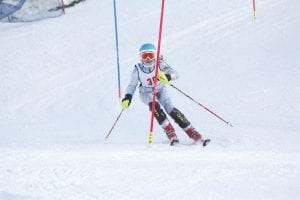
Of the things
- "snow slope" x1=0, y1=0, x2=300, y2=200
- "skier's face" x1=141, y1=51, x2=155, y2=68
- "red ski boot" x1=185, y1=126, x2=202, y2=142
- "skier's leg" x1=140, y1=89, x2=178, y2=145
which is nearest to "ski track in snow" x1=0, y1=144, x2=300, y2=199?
"snow slope" x1=0, y1=0, x2=300, y2=200

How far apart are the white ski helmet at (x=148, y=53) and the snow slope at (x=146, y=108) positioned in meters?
1.17

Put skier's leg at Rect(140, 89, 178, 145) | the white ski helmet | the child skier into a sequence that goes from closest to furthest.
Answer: skier's leg at Rect(140, 89, 178, 145) < the child skier < the white ski helmet

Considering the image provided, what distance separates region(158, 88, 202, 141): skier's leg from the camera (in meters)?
7.27

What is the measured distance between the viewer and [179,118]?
24.3 feet

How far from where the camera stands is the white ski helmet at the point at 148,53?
7.70 meters

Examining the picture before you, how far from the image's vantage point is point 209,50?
1325cm

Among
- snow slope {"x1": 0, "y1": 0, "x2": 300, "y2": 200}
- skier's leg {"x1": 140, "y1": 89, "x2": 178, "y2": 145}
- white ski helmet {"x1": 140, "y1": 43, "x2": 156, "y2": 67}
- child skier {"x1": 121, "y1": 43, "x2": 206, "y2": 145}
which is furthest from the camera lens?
white ski helmet {"x1": 140, "y1": 43, "x2": 156, "y2": 67}

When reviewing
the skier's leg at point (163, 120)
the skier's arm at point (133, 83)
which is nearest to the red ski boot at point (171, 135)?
the skier's leg at point (163, 120)

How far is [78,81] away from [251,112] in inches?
173

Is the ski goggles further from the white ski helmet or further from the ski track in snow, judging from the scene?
the ski track in snow

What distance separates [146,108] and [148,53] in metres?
2.73

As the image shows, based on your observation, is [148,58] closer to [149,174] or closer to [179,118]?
[179,118]

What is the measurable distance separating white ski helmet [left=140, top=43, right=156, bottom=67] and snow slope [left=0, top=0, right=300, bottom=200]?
117 centimetres

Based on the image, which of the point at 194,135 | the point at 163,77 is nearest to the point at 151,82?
the point at 163,77
